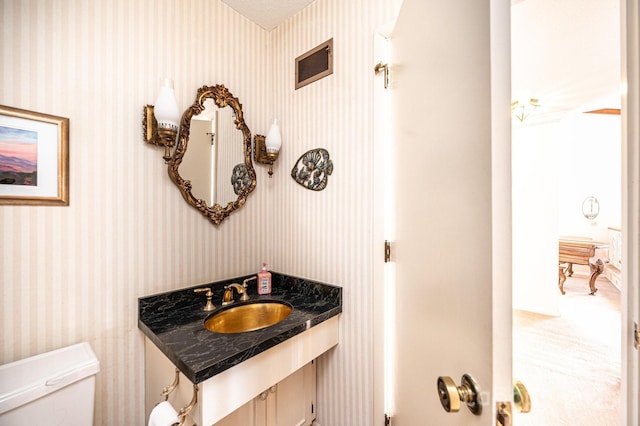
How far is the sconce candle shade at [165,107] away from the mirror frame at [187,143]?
165 millimetres

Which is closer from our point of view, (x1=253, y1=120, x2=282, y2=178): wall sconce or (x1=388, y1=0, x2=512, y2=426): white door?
(x1=388, y1=0, x2=512, y2=426): white door

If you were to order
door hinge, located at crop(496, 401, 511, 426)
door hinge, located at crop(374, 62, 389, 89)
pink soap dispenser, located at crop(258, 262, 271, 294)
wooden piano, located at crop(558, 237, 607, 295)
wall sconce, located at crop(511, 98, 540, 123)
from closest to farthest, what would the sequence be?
door hinge, located at crop(496, 401, 511, 426) → door hinge, located at crop(374, 62, 389, 89) → pink soap dispenser, located at crop(258, 262, 271, 294) → wall sconce, located at crop(511, 98, 540, 123) → wooden piano, located at crop(558, 237, 607, 295)

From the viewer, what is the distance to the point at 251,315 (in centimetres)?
149

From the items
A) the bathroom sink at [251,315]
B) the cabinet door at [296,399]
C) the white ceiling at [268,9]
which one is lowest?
the cabinet door at [296,399]

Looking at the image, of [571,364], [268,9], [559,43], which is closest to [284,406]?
[268,9]

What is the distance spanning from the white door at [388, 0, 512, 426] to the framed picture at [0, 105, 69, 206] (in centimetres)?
147

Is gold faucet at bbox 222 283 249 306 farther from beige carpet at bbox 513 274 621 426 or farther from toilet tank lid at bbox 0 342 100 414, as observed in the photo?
beige carpet at bbox 513 274 621 426

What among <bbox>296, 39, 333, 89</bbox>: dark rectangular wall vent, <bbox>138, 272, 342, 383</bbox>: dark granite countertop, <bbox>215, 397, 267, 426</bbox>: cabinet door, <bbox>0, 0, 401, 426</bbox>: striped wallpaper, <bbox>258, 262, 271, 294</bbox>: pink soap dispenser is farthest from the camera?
<bbox>258, 262, 271, 294</bbox>: pink soap dispenser

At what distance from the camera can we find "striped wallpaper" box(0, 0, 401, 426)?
1.03 metres

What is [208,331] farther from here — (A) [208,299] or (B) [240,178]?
(B) [240,178]

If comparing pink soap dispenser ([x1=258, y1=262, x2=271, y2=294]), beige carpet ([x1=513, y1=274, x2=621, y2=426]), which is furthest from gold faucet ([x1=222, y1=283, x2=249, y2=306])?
beige carpet ([x1=513, y1=274, x2=621, y2=426])

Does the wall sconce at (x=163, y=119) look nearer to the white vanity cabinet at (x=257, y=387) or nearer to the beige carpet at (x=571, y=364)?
the white vanity cabinet at (x=257, y=387)

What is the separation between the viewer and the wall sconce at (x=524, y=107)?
2930mm

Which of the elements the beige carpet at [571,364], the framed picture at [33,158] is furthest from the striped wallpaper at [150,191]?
the beige carpet at [571,364]
